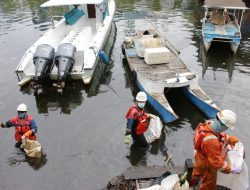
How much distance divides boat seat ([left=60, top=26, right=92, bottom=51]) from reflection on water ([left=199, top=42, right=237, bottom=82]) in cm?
631

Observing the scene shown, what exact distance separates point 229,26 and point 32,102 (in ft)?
40.0

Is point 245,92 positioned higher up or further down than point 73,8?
further down

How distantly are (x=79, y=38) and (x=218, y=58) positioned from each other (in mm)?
7589

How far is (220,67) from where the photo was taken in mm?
13078

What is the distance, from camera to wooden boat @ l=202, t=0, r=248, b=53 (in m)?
14.2

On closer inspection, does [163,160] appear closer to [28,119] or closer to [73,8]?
[28,119]

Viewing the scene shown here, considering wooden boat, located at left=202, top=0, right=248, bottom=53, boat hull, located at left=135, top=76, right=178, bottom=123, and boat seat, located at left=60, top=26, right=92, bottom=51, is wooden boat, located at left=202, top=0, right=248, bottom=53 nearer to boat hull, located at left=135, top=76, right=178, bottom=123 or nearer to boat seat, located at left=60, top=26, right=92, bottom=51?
boat seat, located at left=60, top=26, right=92, bottom=51

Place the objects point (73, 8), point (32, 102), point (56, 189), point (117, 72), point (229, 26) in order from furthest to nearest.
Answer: point (73, 8) < point (229, 26) < point (117, 72) < point (32, 102) < point (56, 189)

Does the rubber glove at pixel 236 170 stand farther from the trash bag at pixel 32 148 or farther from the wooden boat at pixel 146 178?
the trash bag at pixel 32 148

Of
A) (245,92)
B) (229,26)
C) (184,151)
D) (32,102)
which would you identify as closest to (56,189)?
(184,151)

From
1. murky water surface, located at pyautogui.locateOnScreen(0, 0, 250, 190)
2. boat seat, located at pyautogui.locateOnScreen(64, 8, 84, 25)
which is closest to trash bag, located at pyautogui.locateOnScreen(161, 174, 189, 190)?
murky water surface, located at pyautogui.locateOnScreen(0, 0, 250, 190)

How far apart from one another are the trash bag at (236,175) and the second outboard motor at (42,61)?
8192mm

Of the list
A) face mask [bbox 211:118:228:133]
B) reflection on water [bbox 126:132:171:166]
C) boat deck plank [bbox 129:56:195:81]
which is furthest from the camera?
boat deck plank [bbox 129:56:195:81]

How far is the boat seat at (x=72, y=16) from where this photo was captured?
16812 millimetres
